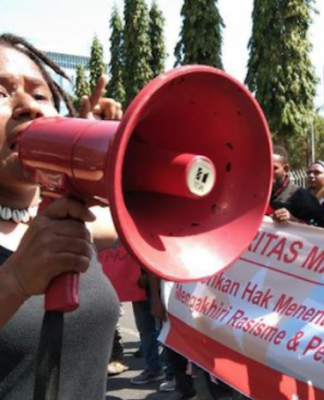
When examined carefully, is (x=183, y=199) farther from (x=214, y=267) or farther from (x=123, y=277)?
(x=123, y=277)

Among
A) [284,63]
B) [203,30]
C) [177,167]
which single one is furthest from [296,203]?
[203,30]

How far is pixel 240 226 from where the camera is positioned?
3.78 ft

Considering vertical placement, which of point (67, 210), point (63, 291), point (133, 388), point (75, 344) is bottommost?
point (133, 388)

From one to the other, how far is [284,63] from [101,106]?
19994 mm

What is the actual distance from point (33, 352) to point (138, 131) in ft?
1.60

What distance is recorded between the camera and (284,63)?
66.8 feet

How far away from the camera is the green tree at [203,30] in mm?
22000

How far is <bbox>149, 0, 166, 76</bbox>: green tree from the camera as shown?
29.6 m

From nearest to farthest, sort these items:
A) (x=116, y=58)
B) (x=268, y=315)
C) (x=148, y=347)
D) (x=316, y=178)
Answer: (x=268, y=315) → (x=148, y=347) → (x=316, y=178) → (x=116, y=58)

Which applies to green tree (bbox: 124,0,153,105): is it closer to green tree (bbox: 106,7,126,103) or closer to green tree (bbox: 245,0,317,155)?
green tree (bbox: 106,7,126,103)

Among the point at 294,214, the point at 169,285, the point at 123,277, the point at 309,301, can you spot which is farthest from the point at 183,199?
the point at 123,277

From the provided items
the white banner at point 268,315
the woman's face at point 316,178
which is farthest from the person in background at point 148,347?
the woman's face at point 316,178

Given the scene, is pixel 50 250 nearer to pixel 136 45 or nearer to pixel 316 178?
pixel 316 178

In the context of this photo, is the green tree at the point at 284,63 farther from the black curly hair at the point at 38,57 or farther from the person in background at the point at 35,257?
the person in background at the point at 35,257
